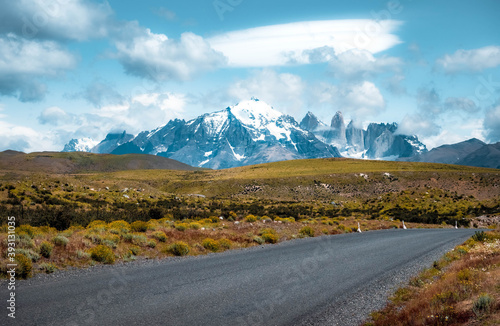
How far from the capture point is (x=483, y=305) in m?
6.55

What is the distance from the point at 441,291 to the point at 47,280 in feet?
36.0

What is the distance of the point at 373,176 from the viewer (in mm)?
111625

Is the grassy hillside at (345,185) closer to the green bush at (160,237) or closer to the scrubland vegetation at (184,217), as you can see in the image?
the scrubland vegetation at (184,217)

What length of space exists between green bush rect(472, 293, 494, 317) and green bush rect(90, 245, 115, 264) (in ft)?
39.5

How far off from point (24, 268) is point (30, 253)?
5.47 feet

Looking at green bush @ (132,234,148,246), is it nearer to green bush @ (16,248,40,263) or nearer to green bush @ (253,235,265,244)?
green bush @ (16,248,40,263)

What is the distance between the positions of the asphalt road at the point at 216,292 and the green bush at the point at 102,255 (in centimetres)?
117

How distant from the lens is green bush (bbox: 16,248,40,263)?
38.4ft

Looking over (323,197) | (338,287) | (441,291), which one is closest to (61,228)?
(338,287)

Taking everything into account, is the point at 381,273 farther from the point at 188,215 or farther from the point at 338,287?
the point at 188,215

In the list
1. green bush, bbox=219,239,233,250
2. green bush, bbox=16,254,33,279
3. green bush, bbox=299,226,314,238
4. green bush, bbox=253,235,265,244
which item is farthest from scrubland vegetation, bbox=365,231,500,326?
green bush, bbox=299,226,314,238

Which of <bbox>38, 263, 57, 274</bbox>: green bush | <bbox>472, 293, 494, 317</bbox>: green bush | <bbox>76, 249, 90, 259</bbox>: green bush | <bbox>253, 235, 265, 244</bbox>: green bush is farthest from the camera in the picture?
<bbox>253, 235, 265, 244</bbox>: green bush

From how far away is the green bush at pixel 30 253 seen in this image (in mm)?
11707

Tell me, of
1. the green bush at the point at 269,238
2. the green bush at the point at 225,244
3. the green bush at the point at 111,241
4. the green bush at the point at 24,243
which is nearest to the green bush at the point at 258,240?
the green bush at the point at 269,238
